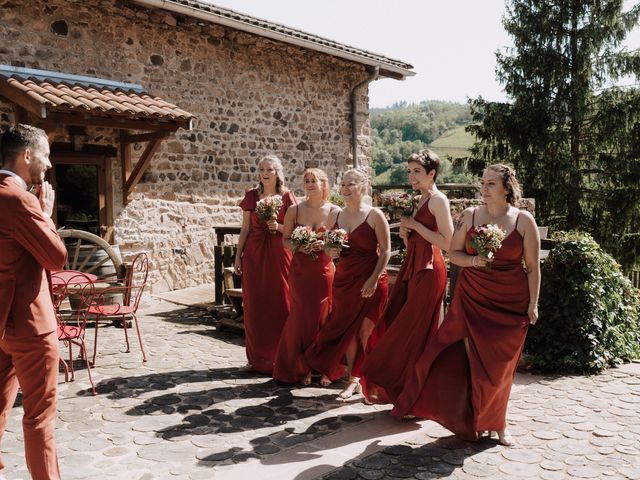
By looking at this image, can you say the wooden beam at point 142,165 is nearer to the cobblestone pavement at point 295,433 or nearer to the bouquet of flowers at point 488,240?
the cobblestone pavement at point 295,433

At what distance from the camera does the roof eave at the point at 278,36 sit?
9.70 meters

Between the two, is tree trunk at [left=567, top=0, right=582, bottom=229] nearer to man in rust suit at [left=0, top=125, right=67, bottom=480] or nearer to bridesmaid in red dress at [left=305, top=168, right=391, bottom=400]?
bridesmaid in red dress at [left=305, top=168, right=391, bottom=400]

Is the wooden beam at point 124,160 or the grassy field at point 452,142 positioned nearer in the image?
the wooden beam at point 124,160

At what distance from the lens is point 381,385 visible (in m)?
4.71

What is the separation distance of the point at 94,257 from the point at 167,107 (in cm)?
252

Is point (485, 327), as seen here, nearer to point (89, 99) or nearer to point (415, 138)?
point (89, 99)

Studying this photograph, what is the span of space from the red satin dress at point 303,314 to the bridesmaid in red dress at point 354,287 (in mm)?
147

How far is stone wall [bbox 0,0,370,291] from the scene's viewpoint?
9.23m

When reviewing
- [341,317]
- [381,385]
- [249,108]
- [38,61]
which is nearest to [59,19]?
[38,61]

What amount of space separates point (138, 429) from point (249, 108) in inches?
333

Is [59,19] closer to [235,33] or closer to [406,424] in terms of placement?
[235,33]

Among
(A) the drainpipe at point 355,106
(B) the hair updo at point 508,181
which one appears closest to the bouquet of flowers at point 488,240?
(B) the hair updo at point 508,181

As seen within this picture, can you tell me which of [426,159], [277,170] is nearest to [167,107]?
[277,170]

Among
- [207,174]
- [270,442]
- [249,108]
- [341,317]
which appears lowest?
[270,442]
